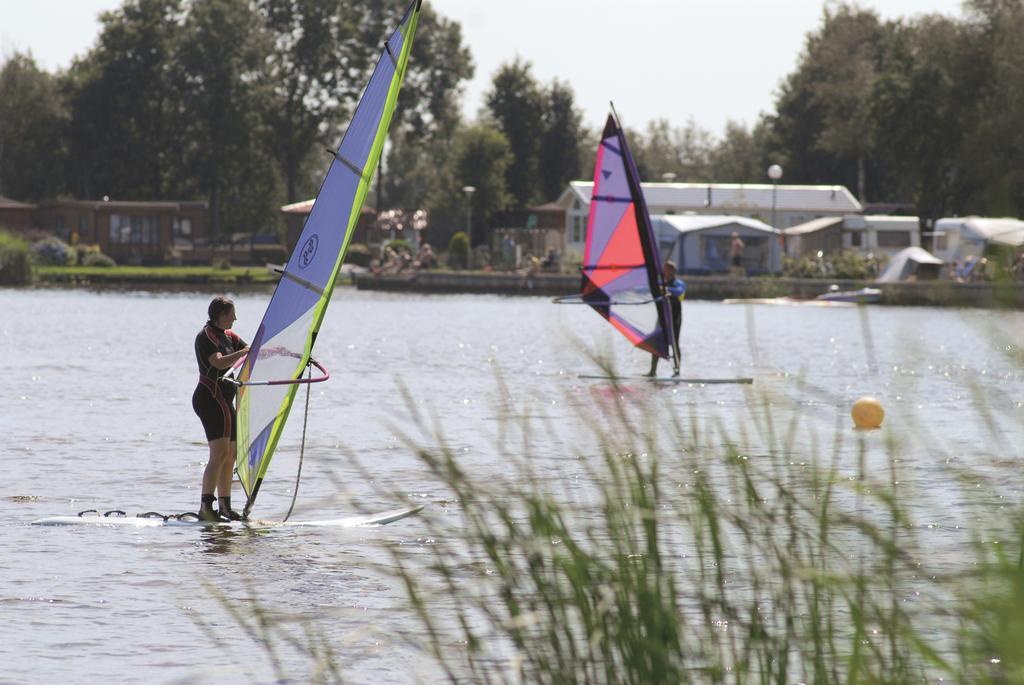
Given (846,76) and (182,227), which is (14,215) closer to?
(182,227)

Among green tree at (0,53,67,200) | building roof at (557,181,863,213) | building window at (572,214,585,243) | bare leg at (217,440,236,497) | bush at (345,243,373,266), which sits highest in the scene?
green tree at (0,53,67,200)

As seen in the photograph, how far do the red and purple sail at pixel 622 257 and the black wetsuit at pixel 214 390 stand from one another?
1266 centimetres

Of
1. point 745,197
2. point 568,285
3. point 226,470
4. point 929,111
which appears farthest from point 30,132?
point 226,470

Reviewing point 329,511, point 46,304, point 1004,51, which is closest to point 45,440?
point 329,511

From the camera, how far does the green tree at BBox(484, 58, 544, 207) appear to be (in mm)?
92438

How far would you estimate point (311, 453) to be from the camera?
1641 centimetres

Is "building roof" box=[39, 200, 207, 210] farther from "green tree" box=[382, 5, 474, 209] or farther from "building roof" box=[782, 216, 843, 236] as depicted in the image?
"building roof" box=[782, 216, 843, 236]

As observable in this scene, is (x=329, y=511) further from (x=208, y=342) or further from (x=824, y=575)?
(x=824, y=575)

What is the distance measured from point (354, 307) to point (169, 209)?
25.6 meters

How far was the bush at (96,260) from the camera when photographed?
252ft

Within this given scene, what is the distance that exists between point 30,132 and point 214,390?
276ft

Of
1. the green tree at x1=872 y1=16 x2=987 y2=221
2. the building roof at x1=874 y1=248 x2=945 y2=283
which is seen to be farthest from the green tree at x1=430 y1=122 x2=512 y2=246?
the building roof at x1=874 y1=248 x2=945 y2=283

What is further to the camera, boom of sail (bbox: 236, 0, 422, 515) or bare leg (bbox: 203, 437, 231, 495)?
bare leg (bbox: 203, 437, 231, 495)

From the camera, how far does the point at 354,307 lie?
57.6 metres
